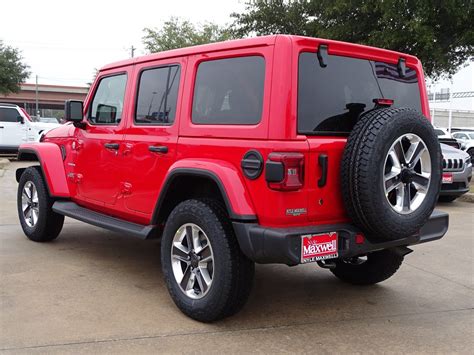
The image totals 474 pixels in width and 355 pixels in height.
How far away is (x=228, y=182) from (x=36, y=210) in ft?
10.9

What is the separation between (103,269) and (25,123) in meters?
13.2

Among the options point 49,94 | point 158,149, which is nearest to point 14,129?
point 158,149

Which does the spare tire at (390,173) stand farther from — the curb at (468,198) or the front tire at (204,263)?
the curb at (468,198)

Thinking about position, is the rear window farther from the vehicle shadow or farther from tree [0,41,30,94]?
tree [0,41,30,94]

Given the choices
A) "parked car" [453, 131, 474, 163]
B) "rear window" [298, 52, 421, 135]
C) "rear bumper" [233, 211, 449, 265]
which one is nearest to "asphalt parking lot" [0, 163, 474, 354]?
"rear bumper" [233, 211, 449, 265]

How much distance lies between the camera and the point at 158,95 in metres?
4.21

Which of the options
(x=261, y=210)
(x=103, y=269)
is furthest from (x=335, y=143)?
(x=103, y=269)

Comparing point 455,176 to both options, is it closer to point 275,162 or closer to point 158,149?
point 158,149

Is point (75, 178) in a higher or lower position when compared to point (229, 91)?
lower

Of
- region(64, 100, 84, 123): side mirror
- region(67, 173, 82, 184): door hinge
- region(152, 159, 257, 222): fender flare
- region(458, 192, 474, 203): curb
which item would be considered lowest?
region(458, 192, 474, 203): curb

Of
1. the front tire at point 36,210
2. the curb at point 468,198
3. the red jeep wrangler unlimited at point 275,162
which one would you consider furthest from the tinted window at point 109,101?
the curb at point 468,198

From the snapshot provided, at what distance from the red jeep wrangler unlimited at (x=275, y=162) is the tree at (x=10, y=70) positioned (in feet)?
117

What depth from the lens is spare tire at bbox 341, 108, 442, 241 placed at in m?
3.13

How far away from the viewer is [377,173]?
3.12m
